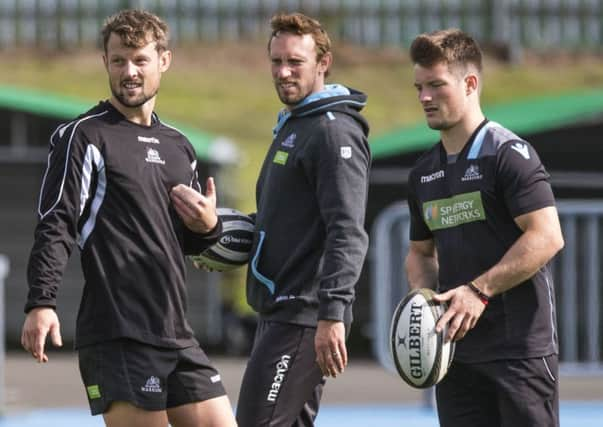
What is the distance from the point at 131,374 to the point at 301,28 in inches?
65.6

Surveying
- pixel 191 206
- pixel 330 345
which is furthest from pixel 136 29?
pixel 330 345

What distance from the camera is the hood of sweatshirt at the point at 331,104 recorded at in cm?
646

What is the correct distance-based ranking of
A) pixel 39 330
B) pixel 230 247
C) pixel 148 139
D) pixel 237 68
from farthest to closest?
pixel 237 68 → pixel 230 247 → pixel 148 139 → pixel 39 330

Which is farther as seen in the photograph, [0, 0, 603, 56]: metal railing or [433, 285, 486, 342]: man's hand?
[0, 0, 603, 56]: metal railing

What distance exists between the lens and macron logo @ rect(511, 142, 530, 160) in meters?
5.98

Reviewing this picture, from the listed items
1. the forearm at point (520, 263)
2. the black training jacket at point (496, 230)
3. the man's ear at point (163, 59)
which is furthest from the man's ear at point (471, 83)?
the man's ear at point (163, 59)

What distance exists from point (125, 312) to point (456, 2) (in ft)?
78.6

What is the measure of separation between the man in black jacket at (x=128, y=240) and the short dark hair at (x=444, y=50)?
3.48 feet

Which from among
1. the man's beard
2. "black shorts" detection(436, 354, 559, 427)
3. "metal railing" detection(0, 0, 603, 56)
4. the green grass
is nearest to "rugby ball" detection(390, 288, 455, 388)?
"black shorts" detection(436, 354, 559, 427)

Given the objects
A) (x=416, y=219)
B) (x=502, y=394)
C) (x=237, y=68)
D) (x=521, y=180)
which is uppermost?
(x=237, y=68)

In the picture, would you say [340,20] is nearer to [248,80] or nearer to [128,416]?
[248,80]

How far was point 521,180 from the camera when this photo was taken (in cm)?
591

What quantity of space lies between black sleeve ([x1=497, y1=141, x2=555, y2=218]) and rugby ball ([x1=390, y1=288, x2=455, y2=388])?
51 centimetres

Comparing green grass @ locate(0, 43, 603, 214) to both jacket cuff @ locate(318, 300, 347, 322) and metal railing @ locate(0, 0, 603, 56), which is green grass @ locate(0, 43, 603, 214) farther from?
jacket cuff @ locate(318, 300, 347, 322)
